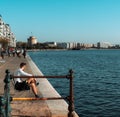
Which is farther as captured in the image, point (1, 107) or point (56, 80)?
point (56, 80)

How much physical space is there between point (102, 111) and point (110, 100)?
3.29 meters

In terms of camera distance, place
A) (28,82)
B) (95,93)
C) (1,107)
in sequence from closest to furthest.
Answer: (1,107), (28,82), (95,93)

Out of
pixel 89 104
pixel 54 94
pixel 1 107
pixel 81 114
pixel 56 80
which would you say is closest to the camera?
pixel 1 107

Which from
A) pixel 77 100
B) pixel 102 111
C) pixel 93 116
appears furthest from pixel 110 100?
pixel 93 116

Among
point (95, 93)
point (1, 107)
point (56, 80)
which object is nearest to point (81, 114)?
point (95, 93)

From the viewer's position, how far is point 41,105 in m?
10.9

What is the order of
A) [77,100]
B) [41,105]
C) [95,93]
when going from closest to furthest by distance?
[41,105] < [77,100] < [95,93]

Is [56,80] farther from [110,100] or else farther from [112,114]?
[112,114]

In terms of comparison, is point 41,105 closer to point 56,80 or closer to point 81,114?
point 81,114

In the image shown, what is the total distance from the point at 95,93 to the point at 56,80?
24.7 feet

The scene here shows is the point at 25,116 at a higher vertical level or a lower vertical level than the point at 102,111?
higher

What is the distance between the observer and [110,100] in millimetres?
18156

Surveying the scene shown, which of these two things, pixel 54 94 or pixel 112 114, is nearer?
pixel 54 94

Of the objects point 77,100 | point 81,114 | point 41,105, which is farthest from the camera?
point 77,100
